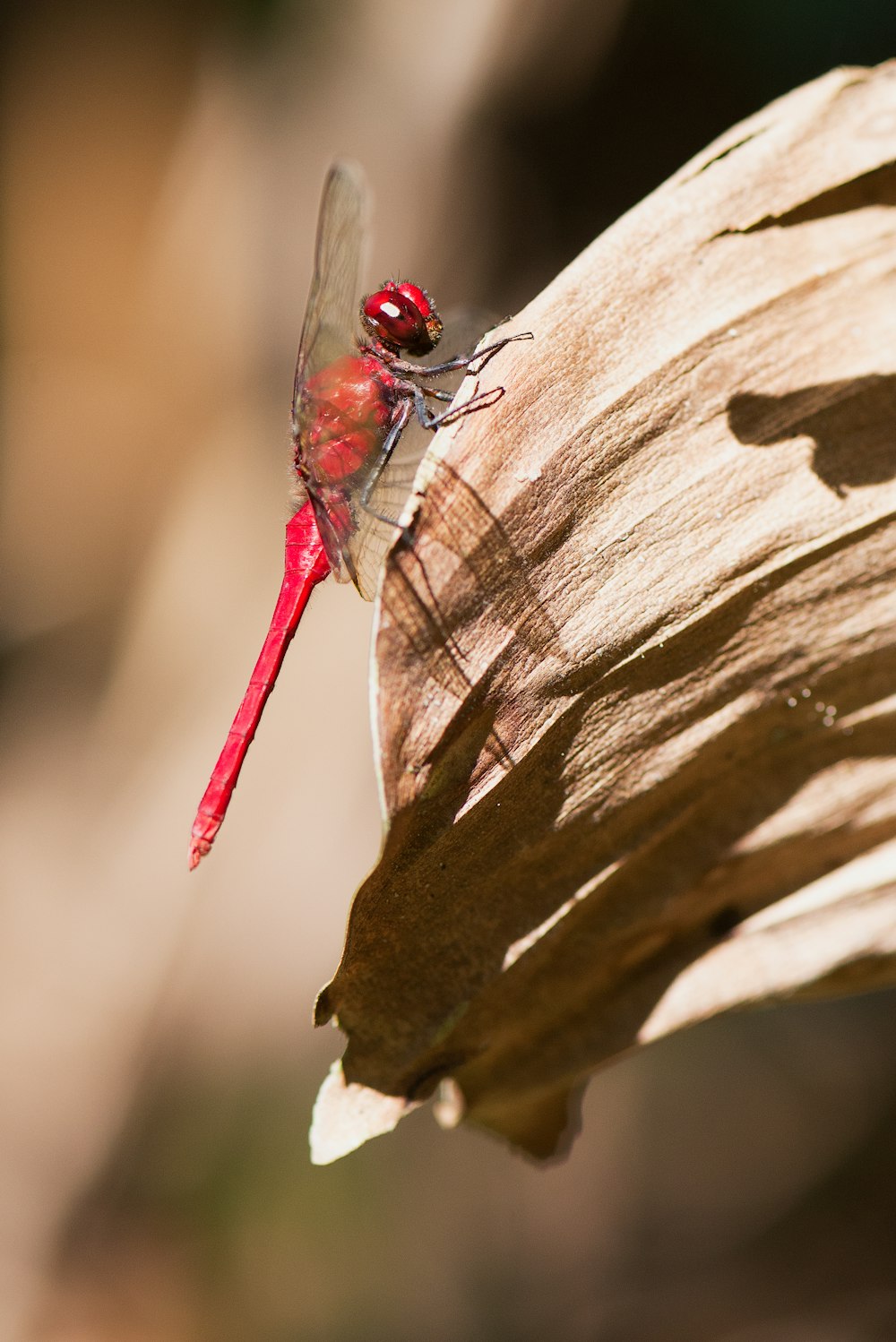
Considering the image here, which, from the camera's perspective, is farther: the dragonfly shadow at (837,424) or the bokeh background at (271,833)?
the bokeh background at (271,833)

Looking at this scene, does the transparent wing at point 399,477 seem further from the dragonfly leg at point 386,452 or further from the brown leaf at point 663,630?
the brown leaf at point 663,630

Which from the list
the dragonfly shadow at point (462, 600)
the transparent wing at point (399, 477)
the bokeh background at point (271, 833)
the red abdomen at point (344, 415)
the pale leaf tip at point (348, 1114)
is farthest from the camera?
the bokeh background at point (271, 833)

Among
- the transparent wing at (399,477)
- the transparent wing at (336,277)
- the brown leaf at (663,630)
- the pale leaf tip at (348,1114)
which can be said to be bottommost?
the pale leaf tip at (348,1114)

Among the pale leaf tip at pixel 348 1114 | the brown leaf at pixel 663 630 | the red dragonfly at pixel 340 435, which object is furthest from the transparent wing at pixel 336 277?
the pale leaf tip at pixel 348 1114

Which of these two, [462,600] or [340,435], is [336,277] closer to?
[340,435]

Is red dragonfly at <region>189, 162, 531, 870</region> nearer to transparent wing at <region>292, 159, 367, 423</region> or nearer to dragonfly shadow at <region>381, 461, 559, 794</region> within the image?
transparent wing at <region>292, 159, 367, 423</region>

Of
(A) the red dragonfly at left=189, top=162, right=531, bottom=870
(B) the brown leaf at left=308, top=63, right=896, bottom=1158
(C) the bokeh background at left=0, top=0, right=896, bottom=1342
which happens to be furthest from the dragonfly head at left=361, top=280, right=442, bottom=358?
(C) the bokeh background at left=0, top=0, right=896, bottom=1342
